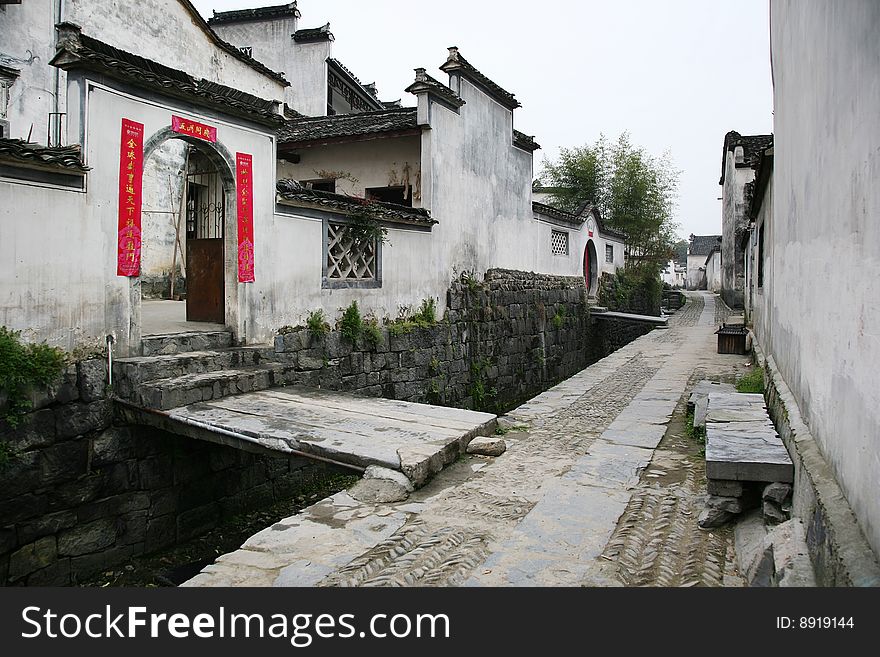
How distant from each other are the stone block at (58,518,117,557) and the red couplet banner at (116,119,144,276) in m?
2.13

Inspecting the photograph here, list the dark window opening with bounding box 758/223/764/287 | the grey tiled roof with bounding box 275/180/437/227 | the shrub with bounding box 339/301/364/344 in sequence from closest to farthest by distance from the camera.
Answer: the grey tiled roof with bounding box 275/180/437/227
the shrub with bounding box 339/301/364/344
the dark window opening with bounding box 758/223/764/287

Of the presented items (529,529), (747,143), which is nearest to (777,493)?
(529,529)

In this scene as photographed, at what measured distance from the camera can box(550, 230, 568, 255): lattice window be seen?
53.6 feet

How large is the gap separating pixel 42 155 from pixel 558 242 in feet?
44.1

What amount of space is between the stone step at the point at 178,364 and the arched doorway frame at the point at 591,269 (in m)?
14.3

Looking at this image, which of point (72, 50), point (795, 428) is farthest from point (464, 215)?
point (795, 428)

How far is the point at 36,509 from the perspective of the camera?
495 cm

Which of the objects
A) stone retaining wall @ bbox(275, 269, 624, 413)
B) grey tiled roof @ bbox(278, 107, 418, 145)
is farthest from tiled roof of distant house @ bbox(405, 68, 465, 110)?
stone retaining wall @ bbox(275, 269, 624, 413)

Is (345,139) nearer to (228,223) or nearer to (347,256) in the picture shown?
(347,256)

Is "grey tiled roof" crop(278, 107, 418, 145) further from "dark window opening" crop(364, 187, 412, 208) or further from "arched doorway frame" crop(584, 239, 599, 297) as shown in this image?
"arched doorway frame" crop(584, 239, 599, 297)

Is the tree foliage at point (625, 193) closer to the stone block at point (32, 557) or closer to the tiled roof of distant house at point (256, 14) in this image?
the tiled roof of distant house at point (256, 14)

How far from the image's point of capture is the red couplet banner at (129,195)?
5.69 m
